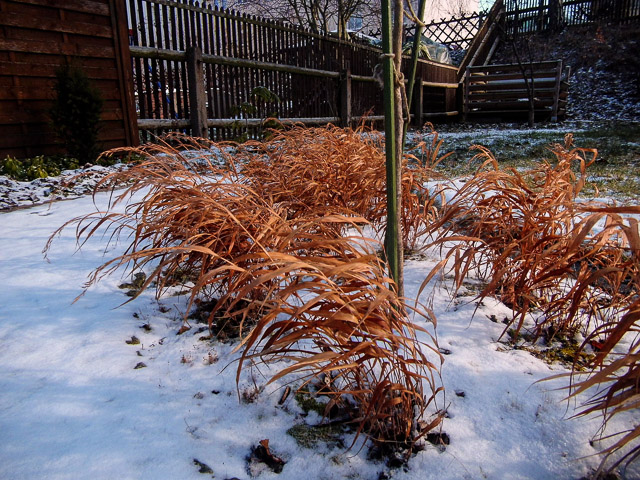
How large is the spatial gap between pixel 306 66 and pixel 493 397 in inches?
321

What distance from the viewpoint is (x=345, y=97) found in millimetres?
8984

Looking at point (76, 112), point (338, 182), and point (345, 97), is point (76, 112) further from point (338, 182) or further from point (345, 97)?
point (345, 97)

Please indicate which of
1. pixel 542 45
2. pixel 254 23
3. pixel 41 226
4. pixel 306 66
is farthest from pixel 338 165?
pixel 542 45

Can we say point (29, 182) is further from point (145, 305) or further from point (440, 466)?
point (440, 466)

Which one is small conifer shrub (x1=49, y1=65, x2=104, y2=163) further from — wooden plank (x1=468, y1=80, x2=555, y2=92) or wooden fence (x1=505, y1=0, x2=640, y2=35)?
wooden fence (x1=505, y1=0, x2=640, y2=35)

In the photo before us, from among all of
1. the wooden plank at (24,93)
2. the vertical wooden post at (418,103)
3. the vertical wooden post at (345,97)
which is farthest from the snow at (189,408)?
the vertical wooden post at (418,103)

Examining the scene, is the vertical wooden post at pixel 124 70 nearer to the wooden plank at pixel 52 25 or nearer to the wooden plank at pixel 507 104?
the wooden plank at pixel 52 25

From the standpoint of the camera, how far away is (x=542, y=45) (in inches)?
631

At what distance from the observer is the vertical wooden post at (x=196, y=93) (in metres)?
6.02

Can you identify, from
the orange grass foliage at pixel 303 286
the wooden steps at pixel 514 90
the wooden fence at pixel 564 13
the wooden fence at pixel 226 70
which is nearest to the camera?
the orange grass foliage at pixel 303 286

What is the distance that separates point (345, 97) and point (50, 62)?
5.47 meters

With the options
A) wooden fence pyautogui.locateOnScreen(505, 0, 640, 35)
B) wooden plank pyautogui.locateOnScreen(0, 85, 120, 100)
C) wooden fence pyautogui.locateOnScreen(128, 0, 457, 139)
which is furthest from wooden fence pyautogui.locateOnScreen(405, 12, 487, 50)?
wooden plank pyautogui.locateOnScreen(0, 85, 120, 100)

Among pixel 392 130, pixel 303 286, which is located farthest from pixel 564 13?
pixel 303 286

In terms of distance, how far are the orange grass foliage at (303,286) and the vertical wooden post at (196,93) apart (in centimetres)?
427
